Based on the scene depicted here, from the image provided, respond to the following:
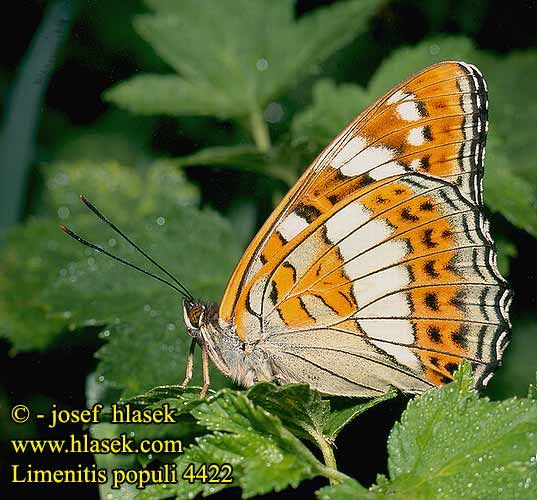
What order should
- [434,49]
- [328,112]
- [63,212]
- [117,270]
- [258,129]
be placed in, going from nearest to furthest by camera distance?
[117,270] → [328,112] → [434,49] → [258,129] → [63,212]

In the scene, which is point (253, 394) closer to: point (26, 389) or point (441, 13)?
point (26, 389)

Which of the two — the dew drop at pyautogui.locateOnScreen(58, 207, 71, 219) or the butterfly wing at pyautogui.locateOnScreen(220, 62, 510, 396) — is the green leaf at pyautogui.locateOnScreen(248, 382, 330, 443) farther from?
the dew drop at pyautogui.locateOnScreen(58, 207, 71, 219)

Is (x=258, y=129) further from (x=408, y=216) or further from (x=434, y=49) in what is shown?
(x=408, y=216)

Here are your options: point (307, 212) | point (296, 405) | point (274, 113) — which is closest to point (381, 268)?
point (307, 212)

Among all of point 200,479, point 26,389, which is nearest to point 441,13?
point 26,389

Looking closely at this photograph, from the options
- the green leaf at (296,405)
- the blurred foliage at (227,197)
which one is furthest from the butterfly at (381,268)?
the green leaf at (296,405)

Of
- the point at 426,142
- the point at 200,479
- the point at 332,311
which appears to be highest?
the point at 426,142
